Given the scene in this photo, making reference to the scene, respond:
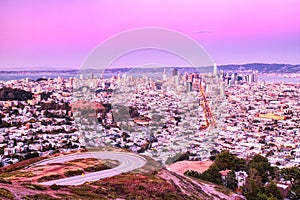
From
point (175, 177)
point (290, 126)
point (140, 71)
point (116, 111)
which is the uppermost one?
point (140, 71)

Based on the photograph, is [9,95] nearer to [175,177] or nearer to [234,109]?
[234,109]

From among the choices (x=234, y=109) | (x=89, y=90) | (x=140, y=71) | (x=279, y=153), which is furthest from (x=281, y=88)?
(x=140, y=71)

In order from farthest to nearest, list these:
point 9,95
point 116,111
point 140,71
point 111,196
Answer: point 9,95
point 116,111
point 140,71
point 111,196

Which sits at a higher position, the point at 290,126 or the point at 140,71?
the point at 140,71

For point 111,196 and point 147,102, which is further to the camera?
point 147,102

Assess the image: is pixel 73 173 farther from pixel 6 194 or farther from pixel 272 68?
pixel 272 68

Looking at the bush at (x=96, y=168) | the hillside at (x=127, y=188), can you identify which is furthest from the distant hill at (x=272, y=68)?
the bush at (x=96, y=168)

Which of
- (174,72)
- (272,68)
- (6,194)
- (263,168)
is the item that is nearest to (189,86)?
(174,72)

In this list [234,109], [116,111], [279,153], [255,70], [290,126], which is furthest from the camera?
[255,70]
